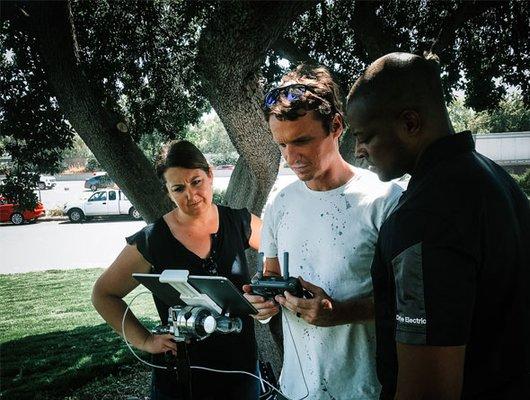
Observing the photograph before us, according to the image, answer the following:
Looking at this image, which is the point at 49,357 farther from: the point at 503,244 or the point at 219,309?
the point at 503,244

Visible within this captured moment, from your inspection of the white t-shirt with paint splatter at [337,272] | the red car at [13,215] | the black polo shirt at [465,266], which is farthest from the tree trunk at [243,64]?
the red car at [13,215]

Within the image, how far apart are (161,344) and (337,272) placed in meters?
1.12

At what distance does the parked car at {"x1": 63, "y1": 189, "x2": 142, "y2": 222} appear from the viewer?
22.0 m

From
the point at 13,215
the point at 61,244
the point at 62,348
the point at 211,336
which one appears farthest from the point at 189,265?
the point at 13,215

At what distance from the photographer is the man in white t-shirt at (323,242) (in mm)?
1763

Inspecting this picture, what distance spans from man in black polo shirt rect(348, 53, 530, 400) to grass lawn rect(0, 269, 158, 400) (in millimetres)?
4646

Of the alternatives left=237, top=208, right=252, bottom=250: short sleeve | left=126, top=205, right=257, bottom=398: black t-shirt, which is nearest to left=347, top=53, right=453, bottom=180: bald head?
left=126, top=205, right=257, bottom=398: black t-shirt

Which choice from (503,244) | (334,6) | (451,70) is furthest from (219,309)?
(451,70)

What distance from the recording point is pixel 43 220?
75.9ft

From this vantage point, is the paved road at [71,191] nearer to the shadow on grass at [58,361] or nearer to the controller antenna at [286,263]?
the shadow on grass at [58,361]

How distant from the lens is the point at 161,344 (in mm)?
2320

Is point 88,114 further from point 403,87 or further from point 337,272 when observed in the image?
point 403,87

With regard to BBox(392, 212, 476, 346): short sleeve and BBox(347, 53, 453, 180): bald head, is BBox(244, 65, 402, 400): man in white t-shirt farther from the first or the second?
BBox(392, 212, 476, 346): short sleeve

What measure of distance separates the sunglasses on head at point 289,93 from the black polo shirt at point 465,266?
88 centimetres
